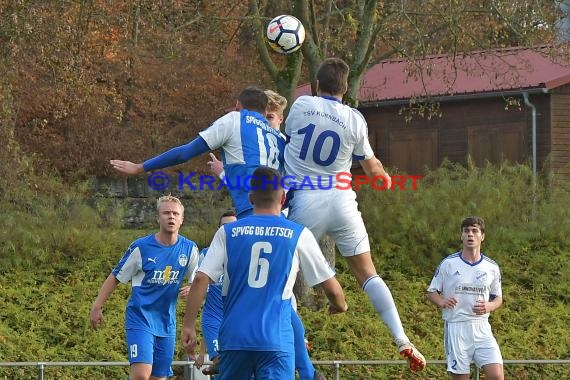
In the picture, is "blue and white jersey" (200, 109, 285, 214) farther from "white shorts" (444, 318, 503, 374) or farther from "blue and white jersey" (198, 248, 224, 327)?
"white shorts" (444, 318, 503, 374)

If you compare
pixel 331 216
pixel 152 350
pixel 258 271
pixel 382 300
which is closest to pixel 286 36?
pixel 331 216

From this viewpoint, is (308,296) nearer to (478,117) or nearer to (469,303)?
(469,303)

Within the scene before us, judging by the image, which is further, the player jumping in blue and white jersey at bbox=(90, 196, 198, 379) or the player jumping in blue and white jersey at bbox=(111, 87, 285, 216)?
the player jumping in blue and white jersey at bbox=(90, 196, 198, 379)

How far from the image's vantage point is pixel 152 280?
12.1 meters

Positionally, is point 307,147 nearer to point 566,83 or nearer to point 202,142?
point 202,142

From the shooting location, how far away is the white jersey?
14688 mm

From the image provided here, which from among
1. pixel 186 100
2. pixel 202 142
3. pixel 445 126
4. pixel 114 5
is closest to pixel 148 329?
pixel 202 142

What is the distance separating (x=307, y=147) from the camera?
9836mm

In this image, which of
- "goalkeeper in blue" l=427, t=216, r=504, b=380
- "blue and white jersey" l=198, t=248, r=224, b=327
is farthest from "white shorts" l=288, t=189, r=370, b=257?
"goalkeeper in blue" l=427, t=216, r=504, b=380

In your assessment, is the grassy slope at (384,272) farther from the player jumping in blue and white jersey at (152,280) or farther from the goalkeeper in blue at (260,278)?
the goalkeeper in blue at (260,278)

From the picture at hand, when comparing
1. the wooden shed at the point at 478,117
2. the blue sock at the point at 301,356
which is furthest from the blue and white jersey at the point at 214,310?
the wooden shed at the point at 478,117

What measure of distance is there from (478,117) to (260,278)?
970 inches

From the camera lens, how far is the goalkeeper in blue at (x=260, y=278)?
8.23 m

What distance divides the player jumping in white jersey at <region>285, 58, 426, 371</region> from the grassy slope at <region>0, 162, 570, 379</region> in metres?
7.97
